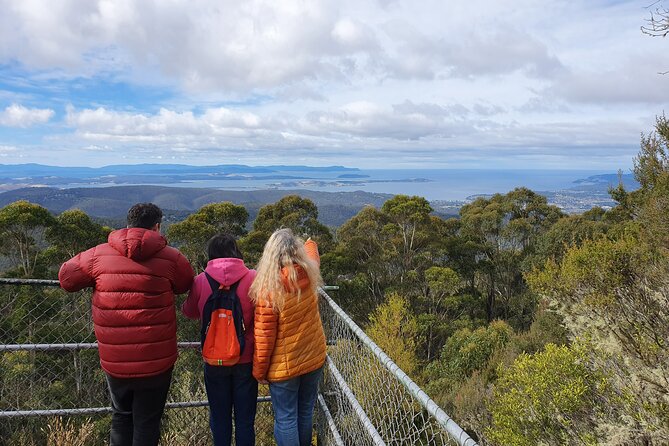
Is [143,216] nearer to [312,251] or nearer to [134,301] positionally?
[134,301]

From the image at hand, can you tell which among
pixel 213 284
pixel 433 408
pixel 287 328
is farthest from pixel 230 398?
pixel 433 408

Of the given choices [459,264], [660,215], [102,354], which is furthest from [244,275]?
[459,264]

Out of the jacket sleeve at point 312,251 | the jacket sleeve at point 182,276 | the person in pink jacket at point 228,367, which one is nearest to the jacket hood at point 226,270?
the person in pink jacket at point 228,367

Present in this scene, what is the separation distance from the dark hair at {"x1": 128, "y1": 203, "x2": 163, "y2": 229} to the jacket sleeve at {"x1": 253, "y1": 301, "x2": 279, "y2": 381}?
29.3 inches

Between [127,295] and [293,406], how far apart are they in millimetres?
1167

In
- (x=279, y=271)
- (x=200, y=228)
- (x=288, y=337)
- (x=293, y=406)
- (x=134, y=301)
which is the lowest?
(x=200, y=228)

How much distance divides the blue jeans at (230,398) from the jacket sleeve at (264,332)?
6.0 inches

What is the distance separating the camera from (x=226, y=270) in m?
2.48

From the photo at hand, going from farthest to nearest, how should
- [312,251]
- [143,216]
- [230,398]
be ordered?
[312,251] → [230,398] → [143,216]

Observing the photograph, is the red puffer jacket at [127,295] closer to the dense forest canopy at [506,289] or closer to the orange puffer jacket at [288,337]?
the orange puffer jacket at [288,337]

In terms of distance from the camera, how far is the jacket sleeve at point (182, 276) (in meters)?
2.40

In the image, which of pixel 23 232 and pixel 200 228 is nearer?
pixel 23 232

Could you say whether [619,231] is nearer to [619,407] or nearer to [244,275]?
[619,407]

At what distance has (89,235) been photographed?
18.8 m
